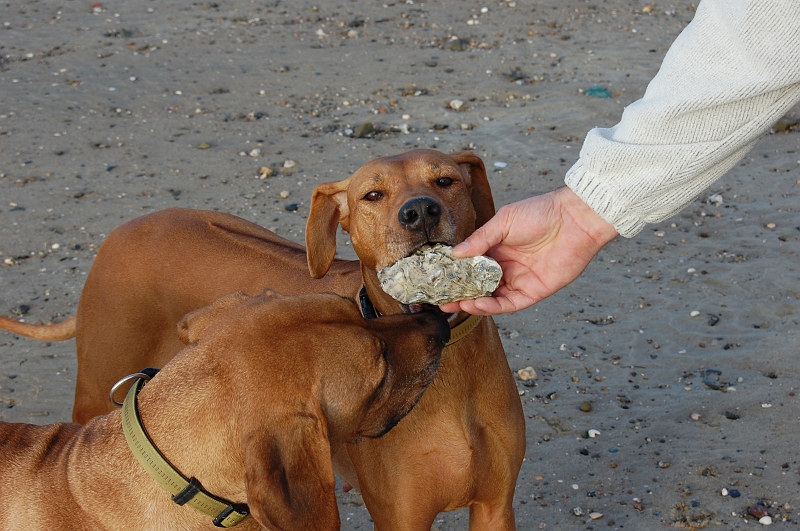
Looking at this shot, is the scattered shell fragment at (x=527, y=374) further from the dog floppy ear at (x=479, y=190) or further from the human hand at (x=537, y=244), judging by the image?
the human hand at (x=537, y=244)

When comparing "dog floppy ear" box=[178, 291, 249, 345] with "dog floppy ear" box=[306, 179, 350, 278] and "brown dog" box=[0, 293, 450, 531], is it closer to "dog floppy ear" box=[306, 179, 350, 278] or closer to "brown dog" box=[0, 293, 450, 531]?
"brown dog" box=[0, 293, 450, 531]

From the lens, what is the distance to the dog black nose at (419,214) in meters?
3.71

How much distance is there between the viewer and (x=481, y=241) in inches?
144

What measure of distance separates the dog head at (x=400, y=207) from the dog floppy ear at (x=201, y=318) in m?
0.68

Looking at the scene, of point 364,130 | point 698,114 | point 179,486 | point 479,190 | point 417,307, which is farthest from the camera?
point 364,130

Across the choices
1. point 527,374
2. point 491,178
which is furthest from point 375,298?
point 491,178

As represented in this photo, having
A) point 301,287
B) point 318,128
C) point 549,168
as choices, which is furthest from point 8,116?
point 301,287

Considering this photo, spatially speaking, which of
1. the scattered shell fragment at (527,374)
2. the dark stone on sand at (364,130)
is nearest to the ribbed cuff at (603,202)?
the scattered shell fragment at (527,374)

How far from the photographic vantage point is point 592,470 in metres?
5.00

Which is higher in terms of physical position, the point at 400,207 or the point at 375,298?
the point at 400,207

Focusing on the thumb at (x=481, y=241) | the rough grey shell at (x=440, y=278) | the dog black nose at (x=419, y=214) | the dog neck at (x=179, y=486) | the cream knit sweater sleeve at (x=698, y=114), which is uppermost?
the cream knit sweater sleeve at (x=698, y=114)

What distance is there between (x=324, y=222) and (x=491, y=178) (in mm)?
4347

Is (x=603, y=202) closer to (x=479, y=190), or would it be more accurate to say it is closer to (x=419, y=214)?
(x=419, y=214)

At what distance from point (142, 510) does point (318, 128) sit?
6.82m
